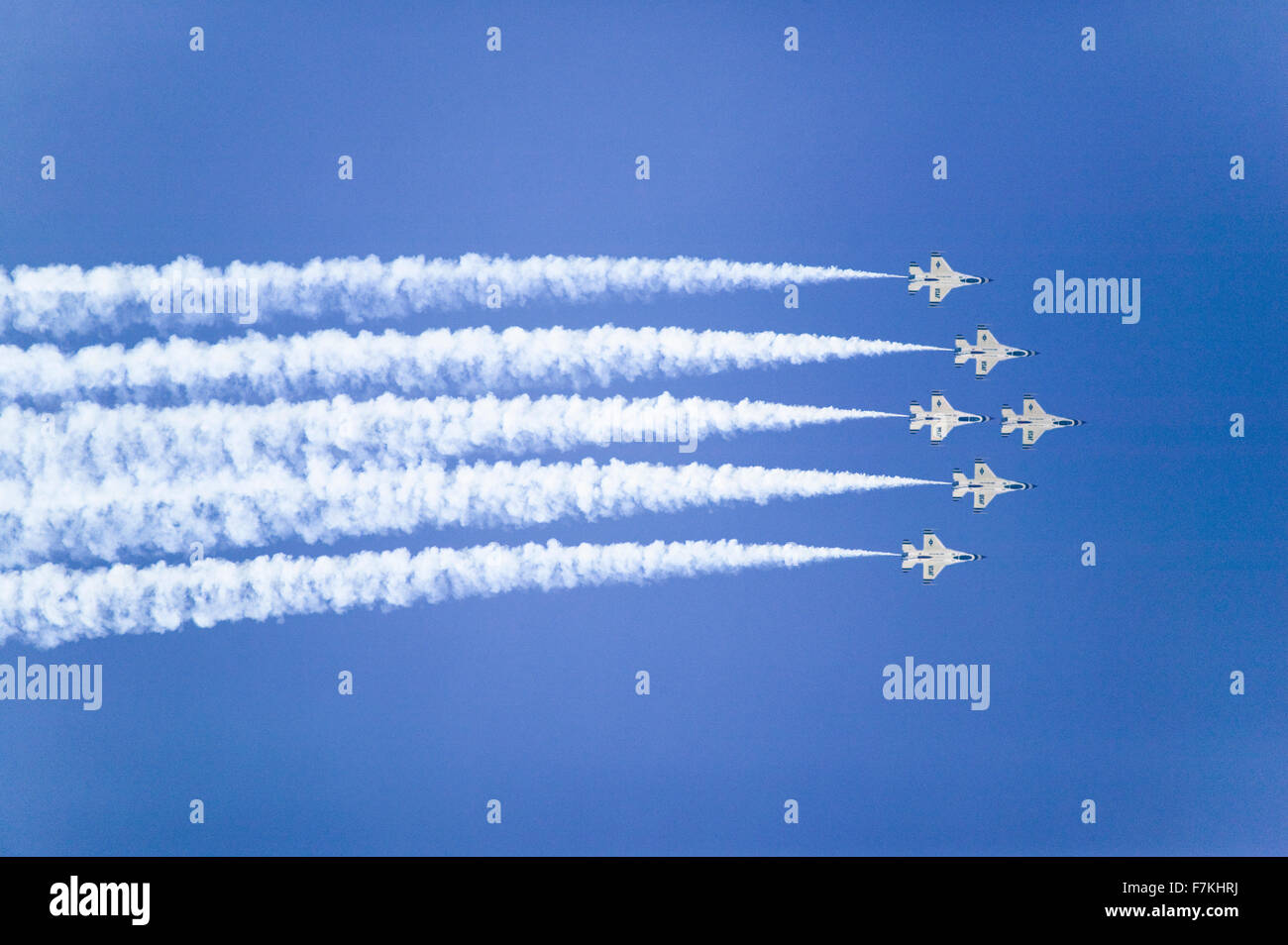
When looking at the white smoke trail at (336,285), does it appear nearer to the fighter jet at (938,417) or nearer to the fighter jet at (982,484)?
the fighter jet at (938,417)

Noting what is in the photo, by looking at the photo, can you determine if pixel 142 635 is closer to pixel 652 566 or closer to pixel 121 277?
pixel 121 277

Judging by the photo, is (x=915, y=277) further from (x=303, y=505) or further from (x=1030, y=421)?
(x=303, y=505)

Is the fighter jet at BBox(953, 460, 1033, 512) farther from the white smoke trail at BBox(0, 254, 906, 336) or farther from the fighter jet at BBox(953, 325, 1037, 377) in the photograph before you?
the white smoke trail at BBox(0, 254, 906, 336)

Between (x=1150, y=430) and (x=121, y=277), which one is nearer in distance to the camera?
(x=121, y=277)

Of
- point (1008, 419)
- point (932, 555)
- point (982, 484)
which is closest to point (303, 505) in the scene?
point (932, 555)
